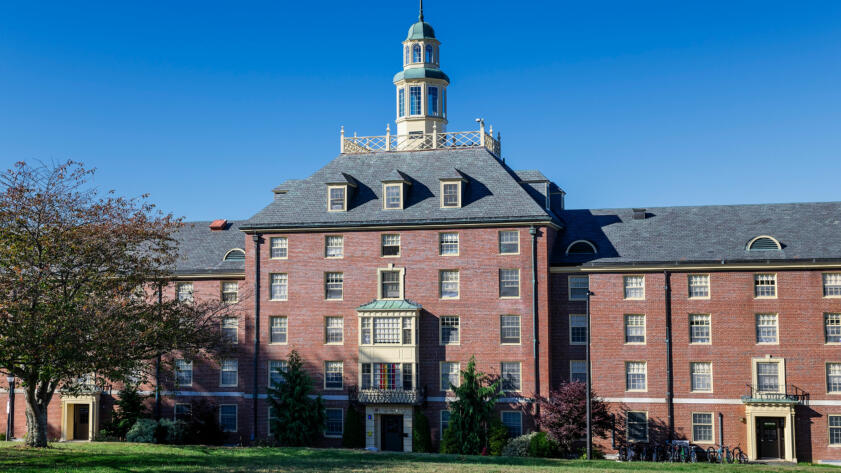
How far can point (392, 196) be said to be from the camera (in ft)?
180

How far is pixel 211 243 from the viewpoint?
60.9 meters

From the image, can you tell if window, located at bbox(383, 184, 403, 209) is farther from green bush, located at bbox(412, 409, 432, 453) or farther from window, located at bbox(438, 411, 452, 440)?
window, located at bbox(438, 411, 452, 440)

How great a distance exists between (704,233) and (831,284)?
6.98 m

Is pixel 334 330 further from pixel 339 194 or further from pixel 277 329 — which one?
pixel 339 194

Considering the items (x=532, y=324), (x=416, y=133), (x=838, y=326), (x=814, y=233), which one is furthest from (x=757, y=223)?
(x=416, y=133)

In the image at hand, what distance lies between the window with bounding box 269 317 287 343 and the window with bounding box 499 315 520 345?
1207 centimetres

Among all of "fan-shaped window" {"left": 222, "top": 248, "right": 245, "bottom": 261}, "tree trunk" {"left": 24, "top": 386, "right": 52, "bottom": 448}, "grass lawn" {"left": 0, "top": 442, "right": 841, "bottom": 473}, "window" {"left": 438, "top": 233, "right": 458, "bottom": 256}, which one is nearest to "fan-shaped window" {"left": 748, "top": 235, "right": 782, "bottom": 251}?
"grass lawn" {"left": 0, "top": 442, "right": 841, "bottom": 473}

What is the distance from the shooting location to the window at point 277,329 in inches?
2175

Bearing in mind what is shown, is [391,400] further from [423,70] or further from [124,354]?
[423,70]

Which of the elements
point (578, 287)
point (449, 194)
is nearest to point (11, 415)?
point (449, 194)

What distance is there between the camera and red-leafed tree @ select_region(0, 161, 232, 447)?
36.8 meters

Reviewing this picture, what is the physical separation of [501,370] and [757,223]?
1617 cm

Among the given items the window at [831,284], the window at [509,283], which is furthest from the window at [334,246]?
the window at [831,284]

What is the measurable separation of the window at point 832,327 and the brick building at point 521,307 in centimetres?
7
